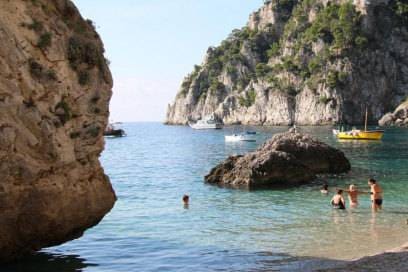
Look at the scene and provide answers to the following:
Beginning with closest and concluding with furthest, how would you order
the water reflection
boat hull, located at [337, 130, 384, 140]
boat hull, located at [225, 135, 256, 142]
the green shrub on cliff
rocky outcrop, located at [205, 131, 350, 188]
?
the water reflection, rocky outcrop, located at [205, 131, 350, 188], boat hull, located at [337, 130, 384, 140], boat hull, located at [225, 135, 256, 142], the green shrub on cliff

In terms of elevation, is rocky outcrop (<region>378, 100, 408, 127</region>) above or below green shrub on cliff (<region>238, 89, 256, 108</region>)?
below

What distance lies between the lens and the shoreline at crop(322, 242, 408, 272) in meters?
12.8

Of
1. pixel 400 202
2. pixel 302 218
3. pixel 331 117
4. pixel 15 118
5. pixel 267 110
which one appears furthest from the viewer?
pixel 267 110

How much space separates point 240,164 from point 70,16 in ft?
66.4

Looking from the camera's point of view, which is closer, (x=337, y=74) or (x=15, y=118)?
(x=15, y=118)

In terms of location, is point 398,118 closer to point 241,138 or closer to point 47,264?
point 241,138

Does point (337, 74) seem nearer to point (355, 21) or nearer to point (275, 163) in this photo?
point (355, 21)

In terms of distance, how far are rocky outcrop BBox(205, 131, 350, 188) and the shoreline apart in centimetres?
1710

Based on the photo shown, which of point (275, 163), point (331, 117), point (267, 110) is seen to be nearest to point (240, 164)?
point (275, 163)

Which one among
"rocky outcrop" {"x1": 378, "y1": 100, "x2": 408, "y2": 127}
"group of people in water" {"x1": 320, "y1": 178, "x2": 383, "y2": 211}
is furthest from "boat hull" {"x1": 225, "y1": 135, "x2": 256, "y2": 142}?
"group of people in water" {"x1": 320, "y1": 178, "x2": 383, "y2": 211}

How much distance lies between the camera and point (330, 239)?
18.4 meters

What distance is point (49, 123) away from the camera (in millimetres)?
13453

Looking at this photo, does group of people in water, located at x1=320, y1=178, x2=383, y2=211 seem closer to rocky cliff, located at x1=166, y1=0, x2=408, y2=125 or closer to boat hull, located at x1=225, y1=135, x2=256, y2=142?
boat hull, located at x1=225, y1=135, x2=256, y2=142

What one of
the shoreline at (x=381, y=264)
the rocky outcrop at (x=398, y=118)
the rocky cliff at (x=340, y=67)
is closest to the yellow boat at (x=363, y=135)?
the rocky outcrop at (x=398, y=118)
